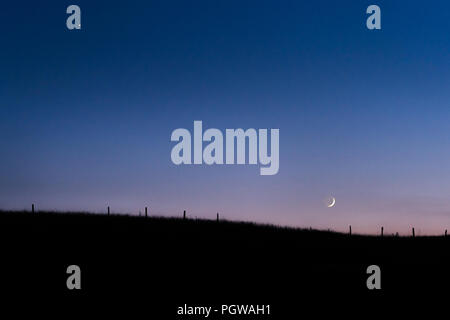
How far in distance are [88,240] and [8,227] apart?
23.6 ft

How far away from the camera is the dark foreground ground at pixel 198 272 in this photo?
19.2m

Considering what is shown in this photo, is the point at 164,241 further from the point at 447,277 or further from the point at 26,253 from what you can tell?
the point at 447,277

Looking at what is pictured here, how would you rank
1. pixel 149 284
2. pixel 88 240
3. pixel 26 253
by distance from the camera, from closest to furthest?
pixel 149 284 < pixel 26 253 < pixel 88 240

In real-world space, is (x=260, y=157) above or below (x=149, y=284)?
above

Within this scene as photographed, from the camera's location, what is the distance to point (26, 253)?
26125mm

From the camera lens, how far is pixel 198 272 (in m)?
23.9

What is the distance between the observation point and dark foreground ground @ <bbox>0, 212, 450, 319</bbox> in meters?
19.2

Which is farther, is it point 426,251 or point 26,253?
point 426,251
